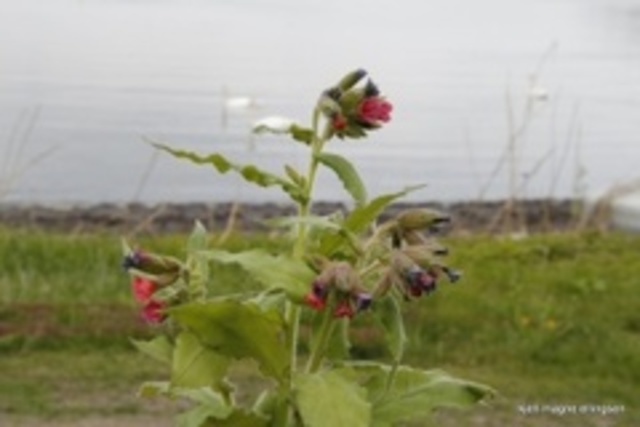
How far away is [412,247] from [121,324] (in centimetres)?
501

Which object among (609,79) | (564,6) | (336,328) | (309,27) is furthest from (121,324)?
(564,6)

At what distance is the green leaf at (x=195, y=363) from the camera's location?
2.16m

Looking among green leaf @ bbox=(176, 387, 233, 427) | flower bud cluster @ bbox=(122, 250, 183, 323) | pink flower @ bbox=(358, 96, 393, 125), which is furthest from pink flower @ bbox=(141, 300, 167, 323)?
pink flower @ bbox=(358, 96, 393, 125)

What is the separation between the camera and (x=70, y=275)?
26.3ft

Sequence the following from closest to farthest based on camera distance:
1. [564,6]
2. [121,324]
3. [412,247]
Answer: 1. [412,247]
2. [121,324]
3. [564,6]

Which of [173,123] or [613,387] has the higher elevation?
[613,387]

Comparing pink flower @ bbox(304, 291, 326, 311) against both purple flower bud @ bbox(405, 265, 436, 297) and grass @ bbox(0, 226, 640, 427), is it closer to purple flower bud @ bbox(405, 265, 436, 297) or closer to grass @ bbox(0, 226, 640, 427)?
purple flower bud @ bbox(405, 265, 436, 297)

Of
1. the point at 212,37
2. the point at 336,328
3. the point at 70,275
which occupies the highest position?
the point at 336,328

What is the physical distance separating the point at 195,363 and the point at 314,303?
8.3 inches

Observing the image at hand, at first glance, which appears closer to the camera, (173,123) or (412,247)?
(412,247)

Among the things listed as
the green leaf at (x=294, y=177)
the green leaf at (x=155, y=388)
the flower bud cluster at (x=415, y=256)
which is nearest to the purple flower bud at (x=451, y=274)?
the flower bud cluster at (x=415, y=256)

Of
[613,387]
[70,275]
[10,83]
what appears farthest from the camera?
[10,83]

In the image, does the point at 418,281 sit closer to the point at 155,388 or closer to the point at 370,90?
the point at 370,90

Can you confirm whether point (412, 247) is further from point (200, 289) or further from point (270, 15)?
point (270, 15)
